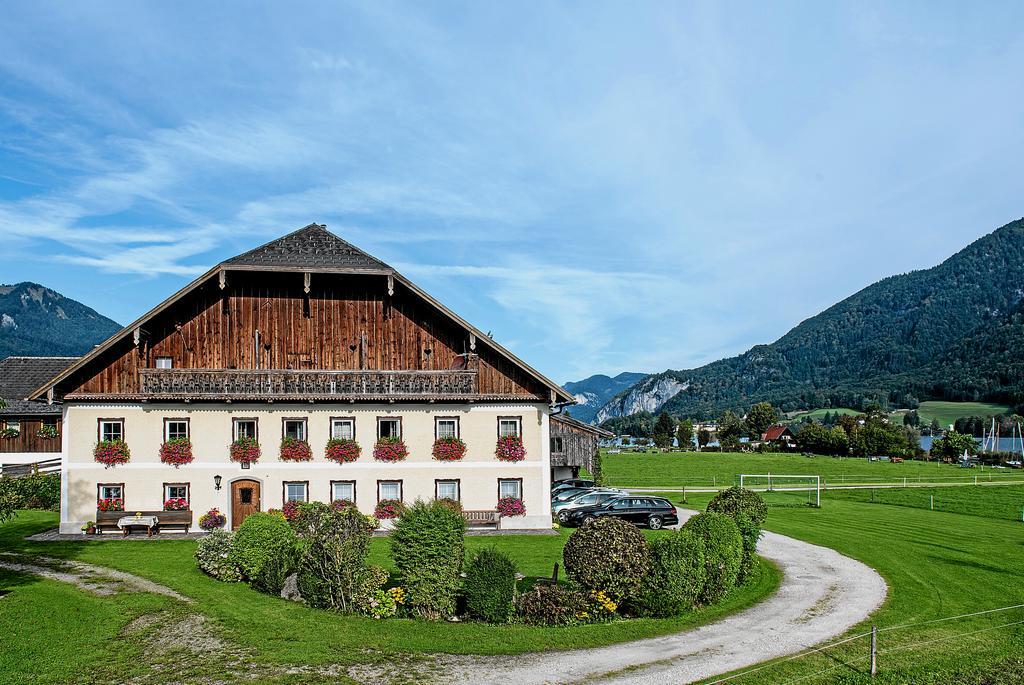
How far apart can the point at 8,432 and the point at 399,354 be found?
95.8ft

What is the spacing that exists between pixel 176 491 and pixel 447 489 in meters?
11.2

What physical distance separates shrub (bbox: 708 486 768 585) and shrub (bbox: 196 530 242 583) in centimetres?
1454

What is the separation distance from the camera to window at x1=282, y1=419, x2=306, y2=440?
32.0 meters

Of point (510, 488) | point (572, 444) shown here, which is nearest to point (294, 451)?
point (510, 488)

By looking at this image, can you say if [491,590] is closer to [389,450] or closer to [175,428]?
[389,450]

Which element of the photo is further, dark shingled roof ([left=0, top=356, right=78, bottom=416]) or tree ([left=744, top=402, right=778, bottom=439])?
tree ([left=744, top=402, right=778, bottom=439])

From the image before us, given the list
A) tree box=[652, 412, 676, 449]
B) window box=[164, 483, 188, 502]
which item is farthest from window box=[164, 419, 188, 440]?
tree box=[652, 412, 676, 449]

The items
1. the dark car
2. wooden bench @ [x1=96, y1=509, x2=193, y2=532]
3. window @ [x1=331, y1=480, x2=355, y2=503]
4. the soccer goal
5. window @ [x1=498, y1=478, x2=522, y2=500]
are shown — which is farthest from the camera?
the soccer goal

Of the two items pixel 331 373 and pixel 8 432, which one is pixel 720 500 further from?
pixel 8 432

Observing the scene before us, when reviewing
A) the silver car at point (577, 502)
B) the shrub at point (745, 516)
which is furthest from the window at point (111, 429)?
the shrub at point (745, 516)

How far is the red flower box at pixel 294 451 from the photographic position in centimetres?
3153

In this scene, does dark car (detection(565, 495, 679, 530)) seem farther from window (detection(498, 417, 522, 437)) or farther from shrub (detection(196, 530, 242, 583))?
shrub (detection(196, 530, 242, 583))

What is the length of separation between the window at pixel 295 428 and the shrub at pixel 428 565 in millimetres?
14569

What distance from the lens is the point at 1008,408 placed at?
19412 cm
